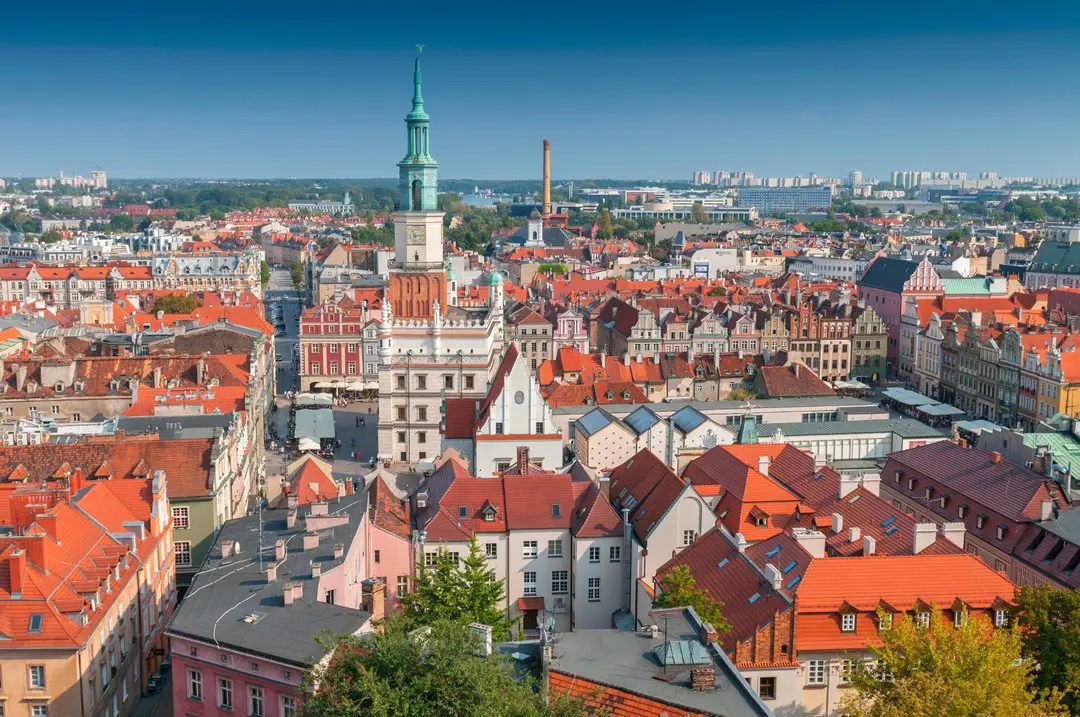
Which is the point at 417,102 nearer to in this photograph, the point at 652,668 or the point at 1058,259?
the point at 652,668

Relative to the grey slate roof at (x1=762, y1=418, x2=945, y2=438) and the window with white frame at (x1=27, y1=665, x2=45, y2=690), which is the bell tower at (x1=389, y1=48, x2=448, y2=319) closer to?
the grey slate roof at (x1=762, y1=418, x2=945, y2=438)

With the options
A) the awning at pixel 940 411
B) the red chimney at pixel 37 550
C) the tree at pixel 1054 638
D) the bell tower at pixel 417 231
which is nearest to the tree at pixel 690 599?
the tree at pixel 1054 638

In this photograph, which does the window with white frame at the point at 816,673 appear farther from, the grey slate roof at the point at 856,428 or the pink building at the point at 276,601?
the grey slate roof at the point at 856,428

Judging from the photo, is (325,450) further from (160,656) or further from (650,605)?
(650,605)

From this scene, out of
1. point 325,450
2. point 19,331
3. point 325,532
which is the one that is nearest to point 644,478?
point 325,532

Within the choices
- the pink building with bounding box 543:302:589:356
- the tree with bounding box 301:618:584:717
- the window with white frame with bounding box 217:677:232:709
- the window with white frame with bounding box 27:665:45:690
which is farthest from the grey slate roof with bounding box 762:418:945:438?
the window with white frame with bounding box 27:665:45:690

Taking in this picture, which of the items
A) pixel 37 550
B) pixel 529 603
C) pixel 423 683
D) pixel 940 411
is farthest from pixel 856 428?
Result: pixel 423 683
